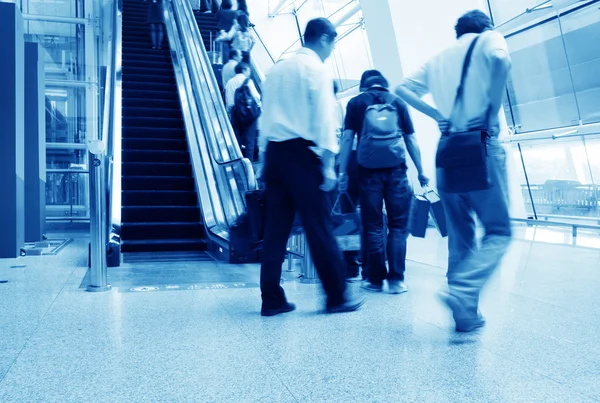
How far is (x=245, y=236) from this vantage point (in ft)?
14.0

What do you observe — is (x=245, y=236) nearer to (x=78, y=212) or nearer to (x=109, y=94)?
(x=109, y=94)

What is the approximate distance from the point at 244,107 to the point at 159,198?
1.63 meters

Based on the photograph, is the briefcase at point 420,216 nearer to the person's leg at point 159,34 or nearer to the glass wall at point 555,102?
the glass wall at point 555,102

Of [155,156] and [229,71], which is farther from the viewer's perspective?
[155,156]

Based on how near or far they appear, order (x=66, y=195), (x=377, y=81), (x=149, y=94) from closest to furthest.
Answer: (x=377, y=81) < (x=149, y=94) < (x=66, y=195)

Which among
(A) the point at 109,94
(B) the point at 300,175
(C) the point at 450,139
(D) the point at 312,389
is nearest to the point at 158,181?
(A) the point at 109,94

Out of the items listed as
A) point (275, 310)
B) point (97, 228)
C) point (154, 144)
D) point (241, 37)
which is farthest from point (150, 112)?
point (275, 310)

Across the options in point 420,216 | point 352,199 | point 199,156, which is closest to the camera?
point 352,199

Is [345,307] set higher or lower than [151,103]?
lower

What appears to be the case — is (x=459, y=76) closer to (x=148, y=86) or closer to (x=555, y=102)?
(x=148, y=86)

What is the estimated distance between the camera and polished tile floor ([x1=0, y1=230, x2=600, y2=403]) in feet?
8.06

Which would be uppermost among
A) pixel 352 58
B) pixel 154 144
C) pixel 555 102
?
pixel 352 58

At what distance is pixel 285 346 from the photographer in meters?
3.16

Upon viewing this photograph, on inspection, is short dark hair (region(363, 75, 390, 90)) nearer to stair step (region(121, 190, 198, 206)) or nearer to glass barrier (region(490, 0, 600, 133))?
stair step (region(121, 190, 198, 206))
